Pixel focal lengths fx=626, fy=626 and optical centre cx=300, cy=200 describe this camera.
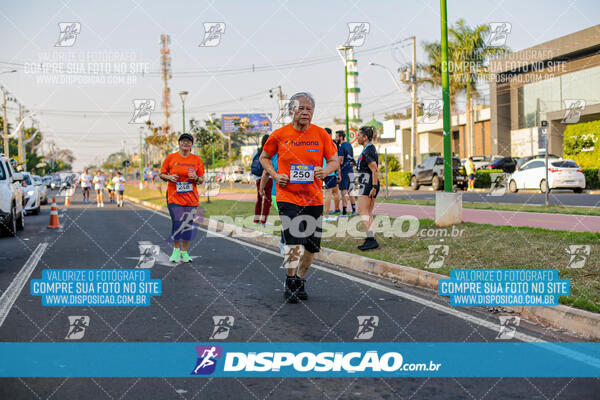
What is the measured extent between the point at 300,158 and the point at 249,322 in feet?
6.02

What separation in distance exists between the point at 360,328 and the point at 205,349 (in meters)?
1.39

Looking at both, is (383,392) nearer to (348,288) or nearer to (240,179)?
(348,288)

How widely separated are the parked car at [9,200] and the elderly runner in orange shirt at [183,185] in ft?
18.5

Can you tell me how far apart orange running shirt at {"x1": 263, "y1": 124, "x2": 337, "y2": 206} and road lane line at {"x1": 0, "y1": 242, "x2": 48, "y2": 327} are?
9.76ft

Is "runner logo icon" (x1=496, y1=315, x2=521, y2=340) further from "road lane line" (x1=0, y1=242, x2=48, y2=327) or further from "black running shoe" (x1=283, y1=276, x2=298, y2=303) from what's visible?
"road lane line" (x1=0, y1=242, x2=48, y2=327)

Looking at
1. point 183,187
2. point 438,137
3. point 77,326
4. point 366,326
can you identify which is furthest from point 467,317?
point 438,137

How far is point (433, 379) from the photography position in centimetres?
415

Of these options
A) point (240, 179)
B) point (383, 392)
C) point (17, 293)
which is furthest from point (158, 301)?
point (240, 179)

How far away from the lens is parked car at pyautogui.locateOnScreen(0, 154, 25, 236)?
13.4m

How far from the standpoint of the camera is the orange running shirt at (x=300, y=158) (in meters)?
6.56

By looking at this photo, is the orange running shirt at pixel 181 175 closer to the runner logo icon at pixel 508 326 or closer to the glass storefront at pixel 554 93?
the runner logo icon at pixel 508 326

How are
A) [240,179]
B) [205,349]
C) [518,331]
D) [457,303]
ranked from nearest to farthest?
[205,349], [518,331], [457,303], [240,179]

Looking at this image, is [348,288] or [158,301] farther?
[348,288]

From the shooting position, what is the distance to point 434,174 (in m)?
31.6
